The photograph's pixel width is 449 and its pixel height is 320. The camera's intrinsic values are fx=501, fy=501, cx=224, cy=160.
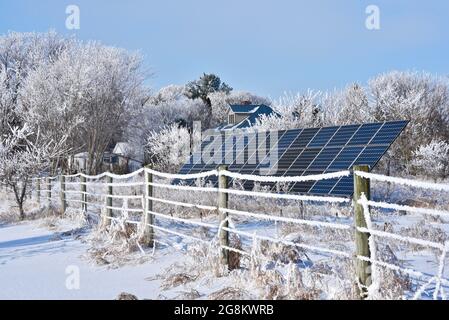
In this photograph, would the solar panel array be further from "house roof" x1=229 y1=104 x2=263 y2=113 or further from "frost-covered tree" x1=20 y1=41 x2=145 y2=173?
Answer: "house roof" x1=229 y1=104 x2=263 y2=113

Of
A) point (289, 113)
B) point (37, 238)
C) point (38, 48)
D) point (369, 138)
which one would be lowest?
point (37, 238)

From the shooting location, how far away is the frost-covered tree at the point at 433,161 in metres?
26.4

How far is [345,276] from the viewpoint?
5273 millimetres

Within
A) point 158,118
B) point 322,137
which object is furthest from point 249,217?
point 158,118

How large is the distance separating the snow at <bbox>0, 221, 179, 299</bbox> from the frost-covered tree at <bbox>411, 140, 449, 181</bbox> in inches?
843

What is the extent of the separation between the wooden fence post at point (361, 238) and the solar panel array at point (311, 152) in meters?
6.88

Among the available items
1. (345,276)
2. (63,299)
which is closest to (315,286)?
(345,276)

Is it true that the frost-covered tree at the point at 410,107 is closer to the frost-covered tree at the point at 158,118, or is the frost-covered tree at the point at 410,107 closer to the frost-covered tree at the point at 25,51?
the frost-covered tree at the point at 158,118

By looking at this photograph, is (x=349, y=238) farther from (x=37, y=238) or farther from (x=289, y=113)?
(x=289, y=113)

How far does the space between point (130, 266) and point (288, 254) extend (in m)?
2.55

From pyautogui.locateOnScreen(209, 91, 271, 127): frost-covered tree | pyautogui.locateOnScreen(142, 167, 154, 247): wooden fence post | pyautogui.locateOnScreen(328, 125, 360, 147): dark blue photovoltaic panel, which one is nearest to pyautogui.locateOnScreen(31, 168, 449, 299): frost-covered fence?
pyautogui.locateOnScreen(142, 167, 154, 247): wooden fence post

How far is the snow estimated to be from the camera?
621cm

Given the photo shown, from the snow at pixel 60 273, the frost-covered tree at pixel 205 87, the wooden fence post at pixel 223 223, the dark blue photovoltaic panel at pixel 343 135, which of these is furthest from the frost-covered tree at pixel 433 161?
the frost-covered tree at pixel 205 87
